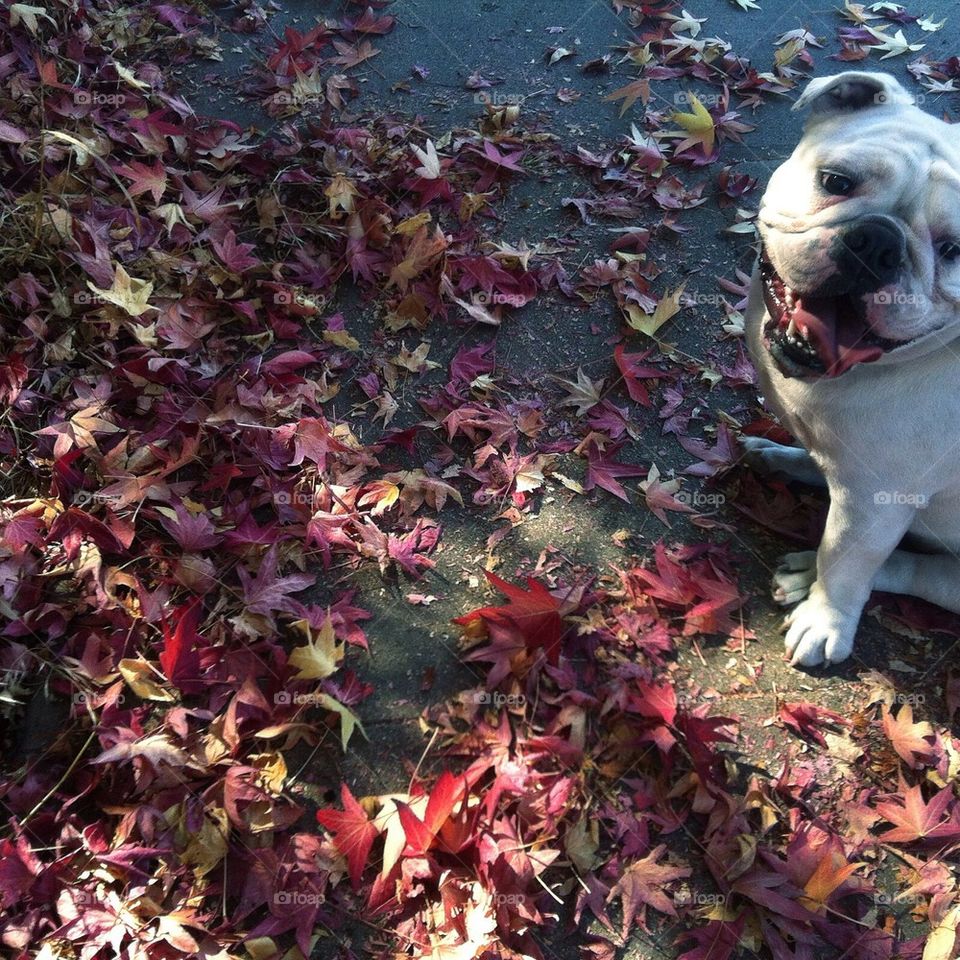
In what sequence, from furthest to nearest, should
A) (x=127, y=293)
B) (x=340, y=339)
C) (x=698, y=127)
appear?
(x=698, y=127)
(x=340, y=339)
(x=127, y=293)

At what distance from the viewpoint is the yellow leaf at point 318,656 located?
2.59 meters

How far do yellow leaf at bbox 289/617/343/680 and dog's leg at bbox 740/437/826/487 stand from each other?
6.32 feet

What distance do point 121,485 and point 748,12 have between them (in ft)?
17.2

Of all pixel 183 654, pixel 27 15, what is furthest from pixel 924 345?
pixel 27 15

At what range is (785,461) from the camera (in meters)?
3.37

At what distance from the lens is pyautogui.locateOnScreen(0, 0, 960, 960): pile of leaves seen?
2.34 meters

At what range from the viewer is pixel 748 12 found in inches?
219

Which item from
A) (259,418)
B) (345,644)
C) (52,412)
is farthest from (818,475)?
(52,412)

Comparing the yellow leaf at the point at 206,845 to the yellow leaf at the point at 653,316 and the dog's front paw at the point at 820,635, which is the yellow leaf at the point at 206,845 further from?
the yellow leaf at the point at 653,316

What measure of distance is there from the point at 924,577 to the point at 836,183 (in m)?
1.48

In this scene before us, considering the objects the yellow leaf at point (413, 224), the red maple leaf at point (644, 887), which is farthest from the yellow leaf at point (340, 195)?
the red maple leaf at point (644, 887)

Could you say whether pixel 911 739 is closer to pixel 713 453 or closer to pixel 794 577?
pixel 794 577

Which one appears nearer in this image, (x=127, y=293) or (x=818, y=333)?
(x=818, y=333)

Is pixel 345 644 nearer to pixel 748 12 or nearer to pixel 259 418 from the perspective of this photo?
pixel 259 418
